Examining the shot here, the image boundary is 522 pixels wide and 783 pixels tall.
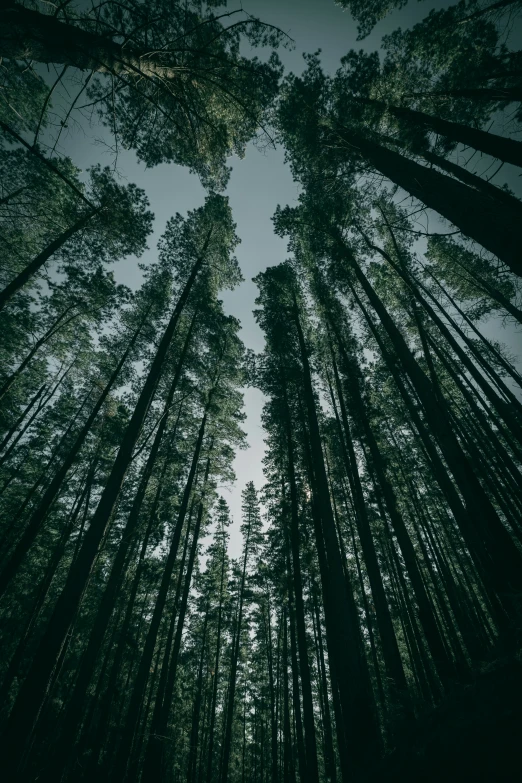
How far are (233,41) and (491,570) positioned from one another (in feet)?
38.1

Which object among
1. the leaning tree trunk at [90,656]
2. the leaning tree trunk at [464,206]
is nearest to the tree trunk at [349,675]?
the leaning tree trunk at [90,656]

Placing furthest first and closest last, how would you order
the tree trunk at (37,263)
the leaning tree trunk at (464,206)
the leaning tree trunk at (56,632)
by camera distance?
the tree trunk at (37,263), the leaning tree trunk at (56,632), the leaning tree trunk at (464,206)

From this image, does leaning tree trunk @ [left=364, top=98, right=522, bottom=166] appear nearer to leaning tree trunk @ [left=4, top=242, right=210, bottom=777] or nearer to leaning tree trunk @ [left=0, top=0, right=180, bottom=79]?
leaning tree trunk @ [left=0, top=0, right=180, bottom=79]

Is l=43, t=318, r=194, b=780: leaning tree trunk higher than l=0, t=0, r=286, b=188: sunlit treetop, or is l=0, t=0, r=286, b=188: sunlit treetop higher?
l=0, t=0, r=286, b=188: sunlit treetop

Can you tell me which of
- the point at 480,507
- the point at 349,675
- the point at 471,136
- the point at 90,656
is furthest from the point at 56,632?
the point at 471,136

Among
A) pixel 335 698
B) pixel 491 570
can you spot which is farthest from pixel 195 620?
pixel 491 570

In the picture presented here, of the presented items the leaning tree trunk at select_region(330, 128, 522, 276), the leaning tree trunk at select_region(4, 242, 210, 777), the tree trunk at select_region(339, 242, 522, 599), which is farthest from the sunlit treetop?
the tree trunk at select_region(339, 242, 522, 599)

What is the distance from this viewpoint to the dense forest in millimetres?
3998

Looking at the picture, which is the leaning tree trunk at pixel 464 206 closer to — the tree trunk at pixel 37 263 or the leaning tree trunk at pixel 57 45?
the leaning tree trunk at pixel 57 45

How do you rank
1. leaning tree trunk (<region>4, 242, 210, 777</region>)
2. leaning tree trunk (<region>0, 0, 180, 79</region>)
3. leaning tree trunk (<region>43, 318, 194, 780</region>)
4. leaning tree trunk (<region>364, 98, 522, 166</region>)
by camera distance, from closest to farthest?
leaning tree trunk (<region>0, 0, 180, 79</region>) < leaning tree trunk (<region>4, 242, 210, 777</region>) < leaning tree trunk (<region>364, 98, 522, 166</region>) < leaning tree trunk (<region>43, 318, 194, 780</region>)

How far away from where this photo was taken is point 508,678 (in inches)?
141

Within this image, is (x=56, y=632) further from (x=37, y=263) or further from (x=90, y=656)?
(x=37, y=263)

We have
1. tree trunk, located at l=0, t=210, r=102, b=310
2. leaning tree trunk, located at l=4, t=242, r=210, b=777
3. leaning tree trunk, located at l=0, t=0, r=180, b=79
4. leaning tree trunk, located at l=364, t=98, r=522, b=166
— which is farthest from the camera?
tree trunk, located at l=0, t=210, r=102, b=310

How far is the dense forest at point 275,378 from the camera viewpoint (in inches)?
157
